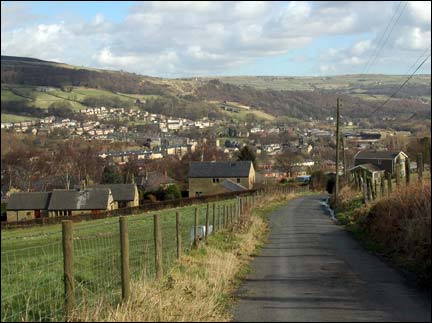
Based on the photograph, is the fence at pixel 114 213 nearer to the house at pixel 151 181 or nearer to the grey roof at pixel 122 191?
the grey roof at pixel 122 191

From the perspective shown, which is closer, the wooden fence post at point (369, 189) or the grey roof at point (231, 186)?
the wooden fence post at point (369, 189)

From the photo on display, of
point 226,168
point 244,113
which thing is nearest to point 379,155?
point 226,168

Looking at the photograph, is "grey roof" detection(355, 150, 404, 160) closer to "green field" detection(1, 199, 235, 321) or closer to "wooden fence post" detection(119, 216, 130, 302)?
"green field" detection(1, 199, 235, 321)

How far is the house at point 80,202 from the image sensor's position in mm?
26844

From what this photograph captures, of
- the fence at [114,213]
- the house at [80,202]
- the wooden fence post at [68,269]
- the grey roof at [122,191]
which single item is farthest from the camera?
the grey roof at [122,191]

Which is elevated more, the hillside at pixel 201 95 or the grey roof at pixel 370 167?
the hillside at pixel 201 95

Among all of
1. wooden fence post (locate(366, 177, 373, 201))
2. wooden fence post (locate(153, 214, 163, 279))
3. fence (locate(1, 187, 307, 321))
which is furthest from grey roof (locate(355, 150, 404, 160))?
wooden fence post (locate(153, 214, 163, 279))

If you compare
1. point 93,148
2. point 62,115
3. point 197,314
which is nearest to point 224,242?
point 197,314

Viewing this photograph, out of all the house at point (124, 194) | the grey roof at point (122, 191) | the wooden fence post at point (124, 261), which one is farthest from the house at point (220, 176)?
Result: the wooden fence post at point (124, 261)

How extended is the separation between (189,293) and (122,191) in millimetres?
21991

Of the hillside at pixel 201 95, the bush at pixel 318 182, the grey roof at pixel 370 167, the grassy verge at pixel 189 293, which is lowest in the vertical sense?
the bush at pixel 318 182

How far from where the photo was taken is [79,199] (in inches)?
1144

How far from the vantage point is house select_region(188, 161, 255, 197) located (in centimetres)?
6838

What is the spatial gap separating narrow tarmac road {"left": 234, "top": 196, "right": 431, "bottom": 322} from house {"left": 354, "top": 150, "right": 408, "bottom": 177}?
15008mm
